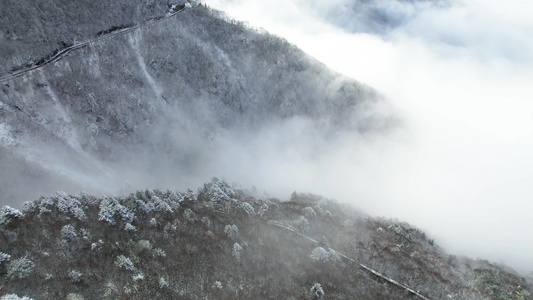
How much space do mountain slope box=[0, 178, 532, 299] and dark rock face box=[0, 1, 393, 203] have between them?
2297 cm

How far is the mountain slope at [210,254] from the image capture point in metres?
41.7

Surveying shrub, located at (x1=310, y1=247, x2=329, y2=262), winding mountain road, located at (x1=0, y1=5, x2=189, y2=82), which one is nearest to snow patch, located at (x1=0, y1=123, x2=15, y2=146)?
winding mountain road, located at (x1=0, y1=5, x2=189, y2=82)

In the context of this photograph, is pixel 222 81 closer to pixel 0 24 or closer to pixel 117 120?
pixel 117 120

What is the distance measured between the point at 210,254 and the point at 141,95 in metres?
59.6

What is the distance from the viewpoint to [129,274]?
43.6 metres

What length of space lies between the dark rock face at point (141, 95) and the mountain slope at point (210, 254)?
23.0m

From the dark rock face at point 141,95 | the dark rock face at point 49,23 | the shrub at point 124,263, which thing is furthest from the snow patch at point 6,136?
the shrub at point 124,263

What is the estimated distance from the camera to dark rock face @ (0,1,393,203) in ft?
238

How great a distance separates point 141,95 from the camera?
96.4 metres

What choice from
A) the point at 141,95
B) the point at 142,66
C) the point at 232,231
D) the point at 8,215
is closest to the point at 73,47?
the point at 142,66

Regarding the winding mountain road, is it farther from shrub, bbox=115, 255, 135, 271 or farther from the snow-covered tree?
the snow-covered tree

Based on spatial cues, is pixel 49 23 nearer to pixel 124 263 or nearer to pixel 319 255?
pixel 124 263

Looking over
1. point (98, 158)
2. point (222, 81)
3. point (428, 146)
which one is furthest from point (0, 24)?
point (428, 146)

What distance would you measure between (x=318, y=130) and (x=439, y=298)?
264 feet
